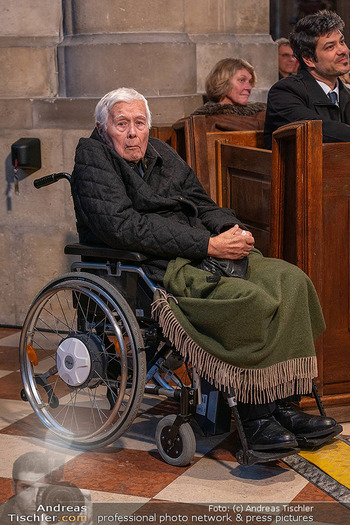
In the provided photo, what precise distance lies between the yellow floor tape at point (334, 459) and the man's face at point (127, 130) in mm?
1293

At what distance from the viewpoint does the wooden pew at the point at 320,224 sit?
11.7 feet

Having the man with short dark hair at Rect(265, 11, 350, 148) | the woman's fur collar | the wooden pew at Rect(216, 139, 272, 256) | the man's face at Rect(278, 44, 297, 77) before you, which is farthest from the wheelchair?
the man's face at Rect(278, 44, 297, 77)

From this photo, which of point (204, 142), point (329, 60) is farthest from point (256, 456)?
point (329, 60)

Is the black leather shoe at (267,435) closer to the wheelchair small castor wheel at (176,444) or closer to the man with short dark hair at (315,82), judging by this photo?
the wheelchair small castor wheel at (176,444)

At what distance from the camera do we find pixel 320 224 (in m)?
3.61

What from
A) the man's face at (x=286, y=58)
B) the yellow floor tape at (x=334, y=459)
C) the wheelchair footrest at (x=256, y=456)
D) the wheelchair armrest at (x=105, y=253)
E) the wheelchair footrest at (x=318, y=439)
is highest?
the man's face at (x=286, y=58)

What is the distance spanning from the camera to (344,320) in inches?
147

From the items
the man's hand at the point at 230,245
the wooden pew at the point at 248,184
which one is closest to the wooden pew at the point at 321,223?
the wooden pew at the point at 248,184

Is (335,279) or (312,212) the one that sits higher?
(312,212)

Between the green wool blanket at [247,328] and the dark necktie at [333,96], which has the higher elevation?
the dark necktie at [333,96]

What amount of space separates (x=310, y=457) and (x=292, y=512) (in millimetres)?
477

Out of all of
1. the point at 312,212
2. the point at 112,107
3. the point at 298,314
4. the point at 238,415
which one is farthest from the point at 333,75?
the point at 238,415

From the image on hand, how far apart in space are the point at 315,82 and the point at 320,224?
83cm

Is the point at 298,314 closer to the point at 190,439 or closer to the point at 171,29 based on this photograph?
the point at 190,439
